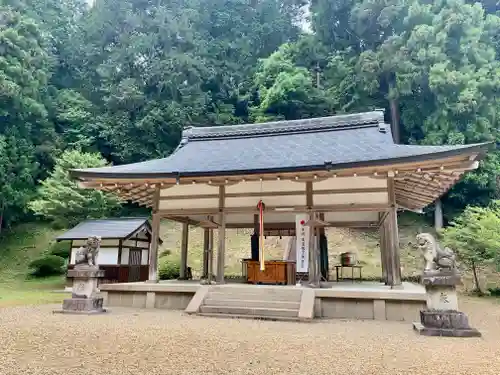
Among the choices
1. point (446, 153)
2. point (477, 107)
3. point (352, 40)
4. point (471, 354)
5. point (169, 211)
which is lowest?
point (471, 354)

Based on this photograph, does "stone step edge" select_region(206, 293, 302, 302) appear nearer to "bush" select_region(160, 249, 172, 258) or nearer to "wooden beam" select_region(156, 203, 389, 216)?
"wooden beam" select_region(156, 203, 389, 216)

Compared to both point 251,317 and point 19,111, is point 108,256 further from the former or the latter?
point 19,111

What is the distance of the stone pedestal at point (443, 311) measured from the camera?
A: 6.32m

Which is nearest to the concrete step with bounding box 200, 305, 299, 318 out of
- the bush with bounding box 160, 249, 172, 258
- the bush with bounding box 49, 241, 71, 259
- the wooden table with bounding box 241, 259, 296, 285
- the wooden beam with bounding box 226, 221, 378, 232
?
the wooden table with bounding box 241, 259, 296, 285

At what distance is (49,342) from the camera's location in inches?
212

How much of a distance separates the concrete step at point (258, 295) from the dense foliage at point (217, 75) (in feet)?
40.1

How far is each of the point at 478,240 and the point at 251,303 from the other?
9281mm

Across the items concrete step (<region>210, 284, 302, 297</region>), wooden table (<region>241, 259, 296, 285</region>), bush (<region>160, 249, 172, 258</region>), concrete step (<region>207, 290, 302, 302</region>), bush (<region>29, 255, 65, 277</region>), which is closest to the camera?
concrete step (<region>207, 290, 302, 302</region>)

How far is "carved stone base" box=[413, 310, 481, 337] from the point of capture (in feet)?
20.6

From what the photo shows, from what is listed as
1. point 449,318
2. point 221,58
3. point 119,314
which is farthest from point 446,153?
point 221,58

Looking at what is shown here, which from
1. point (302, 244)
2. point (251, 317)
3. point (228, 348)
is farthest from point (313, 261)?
point (228, 348)

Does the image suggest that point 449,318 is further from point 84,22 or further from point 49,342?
point 84,22

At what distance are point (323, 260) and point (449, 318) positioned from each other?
5.48 metres

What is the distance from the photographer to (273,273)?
10484 millimetres
